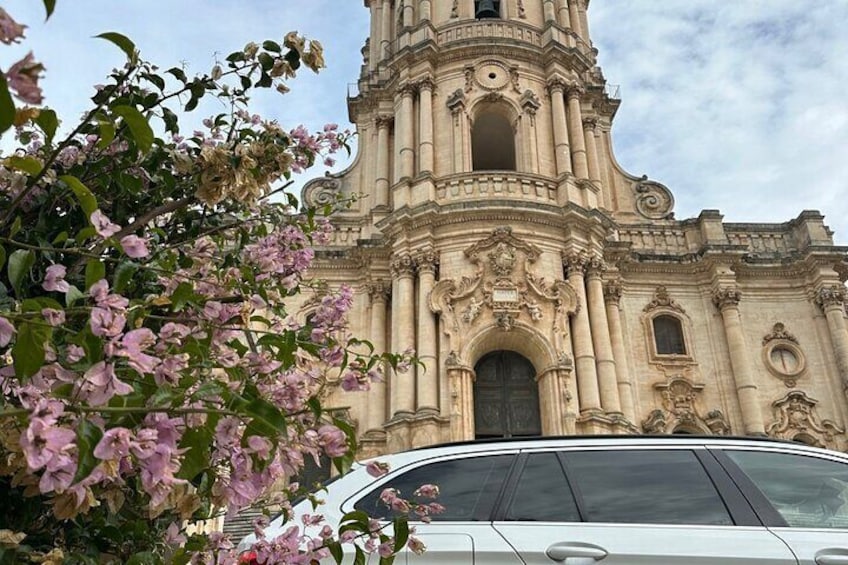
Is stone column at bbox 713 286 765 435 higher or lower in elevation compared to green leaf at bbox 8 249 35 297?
higher

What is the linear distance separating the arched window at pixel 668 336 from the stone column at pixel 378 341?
7.52 m

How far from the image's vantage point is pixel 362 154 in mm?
23938

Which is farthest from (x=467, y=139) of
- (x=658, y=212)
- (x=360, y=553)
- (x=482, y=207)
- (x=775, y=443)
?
(x=360, y=553)

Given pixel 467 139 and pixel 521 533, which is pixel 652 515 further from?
pixel 467 139

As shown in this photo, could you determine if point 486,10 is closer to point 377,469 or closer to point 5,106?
point 377,469

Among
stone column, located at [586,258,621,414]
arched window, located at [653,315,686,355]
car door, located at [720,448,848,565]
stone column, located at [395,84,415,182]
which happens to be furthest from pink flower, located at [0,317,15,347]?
arched window, located at [653,315,686,355]

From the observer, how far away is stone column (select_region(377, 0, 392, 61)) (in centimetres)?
Answer: 2576

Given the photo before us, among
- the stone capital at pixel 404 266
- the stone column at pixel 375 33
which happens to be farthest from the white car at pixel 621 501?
the stone column at pixel 375 33

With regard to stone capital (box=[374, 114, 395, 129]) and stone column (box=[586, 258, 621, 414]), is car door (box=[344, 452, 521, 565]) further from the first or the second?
stone capital (box=[374, 114, 395, 129])

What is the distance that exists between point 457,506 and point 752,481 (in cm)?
166

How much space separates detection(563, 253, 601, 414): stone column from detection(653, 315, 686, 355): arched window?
127 inches

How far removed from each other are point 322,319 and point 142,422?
5.04 feet

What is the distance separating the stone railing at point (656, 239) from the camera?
21797mm

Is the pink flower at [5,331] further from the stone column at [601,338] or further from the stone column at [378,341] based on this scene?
the stone column at [601,338]
